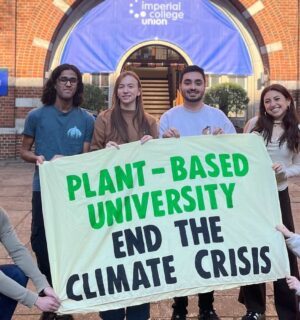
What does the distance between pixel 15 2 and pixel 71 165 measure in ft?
36.1

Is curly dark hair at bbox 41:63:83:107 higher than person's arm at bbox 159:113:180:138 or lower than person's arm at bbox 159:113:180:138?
higher

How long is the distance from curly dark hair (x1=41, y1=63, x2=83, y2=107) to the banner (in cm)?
67

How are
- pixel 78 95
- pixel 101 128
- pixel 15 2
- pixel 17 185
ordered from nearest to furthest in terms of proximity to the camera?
pixel 101 128, pixel 78 95, pixel 17 185, pixel 15 2

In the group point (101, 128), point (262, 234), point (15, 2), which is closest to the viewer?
point (262, 234)

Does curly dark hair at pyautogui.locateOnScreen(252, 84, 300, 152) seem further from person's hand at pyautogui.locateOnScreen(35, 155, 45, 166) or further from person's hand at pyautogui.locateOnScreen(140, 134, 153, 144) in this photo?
person's hand at pyautogui.locateOnScreen(35, 155, 45, 166)

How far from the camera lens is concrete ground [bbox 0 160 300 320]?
13.1 feet

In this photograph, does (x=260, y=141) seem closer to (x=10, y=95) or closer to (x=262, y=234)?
A: (x=262, y=234)

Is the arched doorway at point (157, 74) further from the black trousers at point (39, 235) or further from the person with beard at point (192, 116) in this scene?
the black trousers at point (39, 235)

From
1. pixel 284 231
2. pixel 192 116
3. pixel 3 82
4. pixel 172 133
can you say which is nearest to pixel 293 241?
pixel 284 231

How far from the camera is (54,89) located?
3826 mm

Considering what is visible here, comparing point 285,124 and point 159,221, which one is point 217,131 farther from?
point 159,221

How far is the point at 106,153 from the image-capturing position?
3.38 m

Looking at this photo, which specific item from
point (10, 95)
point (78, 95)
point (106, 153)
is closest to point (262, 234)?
point (106, 153)

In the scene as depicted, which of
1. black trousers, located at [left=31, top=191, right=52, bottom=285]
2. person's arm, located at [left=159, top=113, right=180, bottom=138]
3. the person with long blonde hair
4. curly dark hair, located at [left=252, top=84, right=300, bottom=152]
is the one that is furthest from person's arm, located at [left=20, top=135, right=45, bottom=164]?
curly dark hair, located at [left=252, top=84, right=300, bottom=152]
